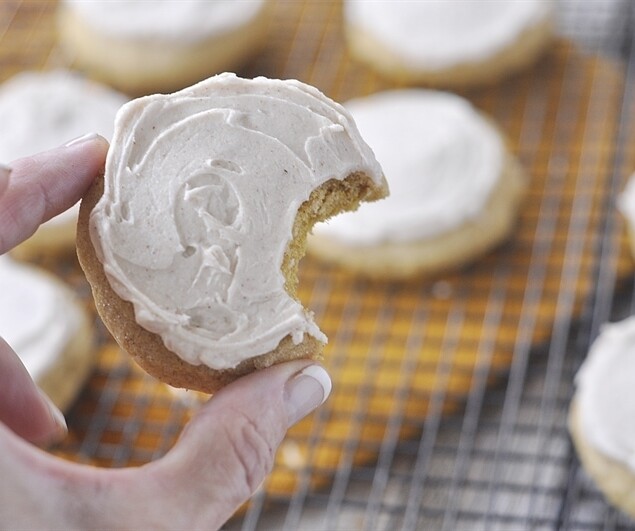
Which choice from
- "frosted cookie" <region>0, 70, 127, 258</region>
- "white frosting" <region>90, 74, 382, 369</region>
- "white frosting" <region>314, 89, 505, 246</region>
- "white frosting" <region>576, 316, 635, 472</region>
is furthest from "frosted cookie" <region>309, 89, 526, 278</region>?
"white frosting" <region>90, 74, 382, 369</region>

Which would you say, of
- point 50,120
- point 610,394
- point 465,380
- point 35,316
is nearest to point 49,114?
point 50,120

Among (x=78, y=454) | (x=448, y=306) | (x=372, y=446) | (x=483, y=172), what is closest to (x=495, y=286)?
(x=448, y=306)

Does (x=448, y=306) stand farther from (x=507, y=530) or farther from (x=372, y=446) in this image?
(x=507, y=530)

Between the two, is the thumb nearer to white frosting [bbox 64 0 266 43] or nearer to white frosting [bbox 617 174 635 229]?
white frosting [bbox 617 174 635 229]

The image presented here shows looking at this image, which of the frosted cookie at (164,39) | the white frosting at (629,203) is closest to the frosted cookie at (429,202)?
the white frosting at (629,203)

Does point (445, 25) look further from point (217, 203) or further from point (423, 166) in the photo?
point (217, 203)

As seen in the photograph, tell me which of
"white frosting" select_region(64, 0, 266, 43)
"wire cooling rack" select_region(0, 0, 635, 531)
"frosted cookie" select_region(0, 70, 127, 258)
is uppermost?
"white frosting" select_region(64, 0, 266, 43)

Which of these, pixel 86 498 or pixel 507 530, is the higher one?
pixel 86 498
